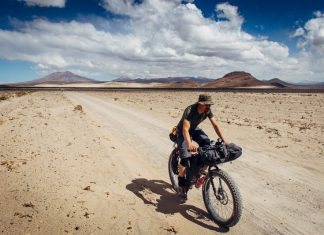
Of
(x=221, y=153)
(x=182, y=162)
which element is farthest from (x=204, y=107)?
(x=182, y=162)

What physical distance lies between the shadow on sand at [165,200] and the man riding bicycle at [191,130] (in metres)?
0.38

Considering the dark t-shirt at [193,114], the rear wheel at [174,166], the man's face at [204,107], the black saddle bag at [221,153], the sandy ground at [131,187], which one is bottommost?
the sandy ground at [131,187]

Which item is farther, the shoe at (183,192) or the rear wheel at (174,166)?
the rear wheel at (174,166)

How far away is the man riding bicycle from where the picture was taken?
575 centimetres

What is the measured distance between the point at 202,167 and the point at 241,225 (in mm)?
1375

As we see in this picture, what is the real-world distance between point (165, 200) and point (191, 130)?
73.0 inches

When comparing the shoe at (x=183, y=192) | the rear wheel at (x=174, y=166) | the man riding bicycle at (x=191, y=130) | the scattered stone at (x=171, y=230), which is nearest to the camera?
the scattered stone at (x=171, y=230)

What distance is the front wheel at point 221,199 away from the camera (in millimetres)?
5258

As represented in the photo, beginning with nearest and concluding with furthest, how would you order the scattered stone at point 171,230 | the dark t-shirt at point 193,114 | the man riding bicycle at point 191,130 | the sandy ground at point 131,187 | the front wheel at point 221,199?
1. the front wheel at point 221,199
2. the scattered stone at point 171,230
3. the sandy ground at point 131,187
4. the man riding bicycle at point 191,130
5. the dark t-shirt at point 193,114

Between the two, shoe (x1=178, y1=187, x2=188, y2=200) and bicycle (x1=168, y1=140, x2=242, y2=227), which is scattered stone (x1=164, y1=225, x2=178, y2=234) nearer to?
bicycle (x1=168, y1=140, x2=242, y2=227)

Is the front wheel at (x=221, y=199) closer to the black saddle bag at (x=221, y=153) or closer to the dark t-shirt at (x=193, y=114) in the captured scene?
the black saddle bag at (x=221, y=153)

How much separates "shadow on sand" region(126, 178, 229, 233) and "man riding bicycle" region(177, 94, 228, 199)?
379 millimetres

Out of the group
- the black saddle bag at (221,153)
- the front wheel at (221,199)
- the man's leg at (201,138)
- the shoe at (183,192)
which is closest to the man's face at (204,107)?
the man's leg at (201,138)

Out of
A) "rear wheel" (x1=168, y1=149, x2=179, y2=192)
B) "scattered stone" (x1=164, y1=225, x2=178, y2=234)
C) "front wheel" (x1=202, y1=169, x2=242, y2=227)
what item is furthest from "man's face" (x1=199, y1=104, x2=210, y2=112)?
"scattered stone" (x1=164, y1=225, x2=178, y2=234)
